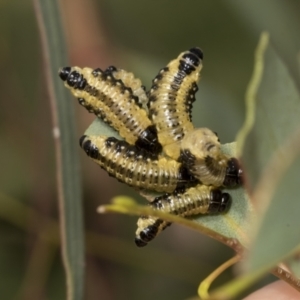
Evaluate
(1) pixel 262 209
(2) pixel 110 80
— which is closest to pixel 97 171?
(2) pixel 110 80

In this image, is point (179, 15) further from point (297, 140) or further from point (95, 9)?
point (297, 140)

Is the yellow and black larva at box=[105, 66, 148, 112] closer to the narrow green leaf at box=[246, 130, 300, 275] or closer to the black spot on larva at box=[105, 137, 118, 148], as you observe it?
the black spot on larva at box=[105, 137, 118, 148]

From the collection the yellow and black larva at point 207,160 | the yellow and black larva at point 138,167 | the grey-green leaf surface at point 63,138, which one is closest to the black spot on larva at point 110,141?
the yellow and black larva at point 138,167

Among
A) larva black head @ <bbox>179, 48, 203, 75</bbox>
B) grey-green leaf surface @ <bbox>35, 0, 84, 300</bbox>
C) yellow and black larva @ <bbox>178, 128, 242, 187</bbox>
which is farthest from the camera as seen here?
grey-green leaf surface @ <bbox>35, 0, 84, 300</bbox>

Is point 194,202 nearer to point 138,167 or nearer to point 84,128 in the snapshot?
point 138,167

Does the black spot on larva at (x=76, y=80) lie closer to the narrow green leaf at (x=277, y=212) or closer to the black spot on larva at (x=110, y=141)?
the black spot on larva at (x=110, y=141)

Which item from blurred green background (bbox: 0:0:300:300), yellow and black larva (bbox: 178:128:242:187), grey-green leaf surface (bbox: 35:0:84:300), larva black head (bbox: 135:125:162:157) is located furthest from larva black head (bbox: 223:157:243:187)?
blurred green background (bbox: 0:0:300:300)
